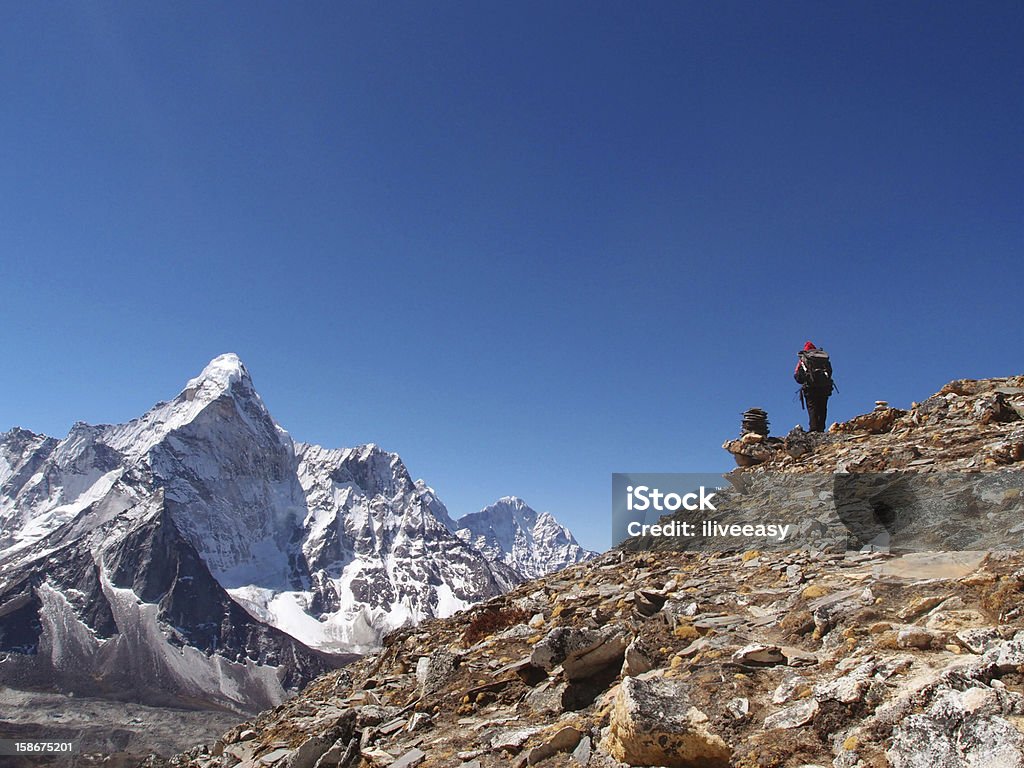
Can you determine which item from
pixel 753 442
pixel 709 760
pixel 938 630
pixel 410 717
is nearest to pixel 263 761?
pixel 410 717

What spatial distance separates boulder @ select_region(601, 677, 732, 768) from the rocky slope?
0.02 meters

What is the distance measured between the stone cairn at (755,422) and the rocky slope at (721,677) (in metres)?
7.86

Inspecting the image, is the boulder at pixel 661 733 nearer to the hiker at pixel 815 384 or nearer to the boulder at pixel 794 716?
the boulder at pixel 794 716

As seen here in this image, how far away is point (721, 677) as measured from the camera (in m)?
6.90

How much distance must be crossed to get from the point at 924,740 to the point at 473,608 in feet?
46.7

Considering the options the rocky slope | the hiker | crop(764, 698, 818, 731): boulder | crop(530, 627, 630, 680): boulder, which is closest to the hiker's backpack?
the hiker

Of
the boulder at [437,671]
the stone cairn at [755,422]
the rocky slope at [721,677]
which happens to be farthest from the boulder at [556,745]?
the stone cairn at [755,422]

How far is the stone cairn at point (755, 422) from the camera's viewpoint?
926 inches

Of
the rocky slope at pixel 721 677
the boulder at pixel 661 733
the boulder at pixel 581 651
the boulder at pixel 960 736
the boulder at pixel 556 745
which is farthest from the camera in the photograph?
the boulder at pixel 581 651

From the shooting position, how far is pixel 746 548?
1540 centimetres

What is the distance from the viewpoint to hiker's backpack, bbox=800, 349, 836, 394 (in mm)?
23312

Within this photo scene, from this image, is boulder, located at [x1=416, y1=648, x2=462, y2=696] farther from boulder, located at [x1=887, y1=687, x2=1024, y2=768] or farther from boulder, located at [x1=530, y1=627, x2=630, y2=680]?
boulder, located at [x1=887, y1=687, x2=1024, y2=768]

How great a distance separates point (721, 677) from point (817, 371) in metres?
19.5

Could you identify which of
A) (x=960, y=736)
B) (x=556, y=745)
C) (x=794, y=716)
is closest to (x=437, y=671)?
(x=556, y=745)
